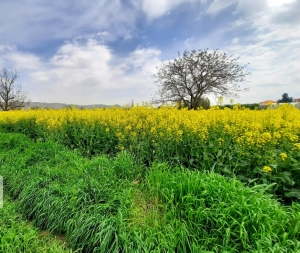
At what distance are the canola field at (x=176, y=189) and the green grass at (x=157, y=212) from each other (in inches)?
0.4

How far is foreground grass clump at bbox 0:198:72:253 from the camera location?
2.00 meters

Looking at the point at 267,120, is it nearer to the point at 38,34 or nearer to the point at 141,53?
the point at 141,53

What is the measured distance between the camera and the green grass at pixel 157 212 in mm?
1737

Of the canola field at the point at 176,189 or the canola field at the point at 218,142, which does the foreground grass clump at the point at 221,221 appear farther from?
the canola field at the point at 218,142

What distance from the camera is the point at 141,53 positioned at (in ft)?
22.4

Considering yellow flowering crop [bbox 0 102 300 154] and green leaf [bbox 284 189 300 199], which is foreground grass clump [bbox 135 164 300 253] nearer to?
green leaf [bbox 284 189 300 199]

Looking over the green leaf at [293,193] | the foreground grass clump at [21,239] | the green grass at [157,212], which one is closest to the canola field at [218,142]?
the green leaf at [293,193]

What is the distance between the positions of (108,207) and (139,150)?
1.66 m

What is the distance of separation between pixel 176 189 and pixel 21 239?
181 centimetres

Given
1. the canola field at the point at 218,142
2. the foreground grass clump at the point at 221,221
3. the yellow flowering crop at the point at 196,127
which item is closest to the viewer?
the foreground grass clump at the point at 221,221

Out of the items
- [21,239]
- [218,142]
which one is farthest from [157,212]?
[21,239]

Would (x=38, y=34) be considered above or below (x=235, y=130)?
above

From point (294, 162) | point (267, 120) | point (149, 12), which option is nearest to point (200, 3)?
point (149, 12)

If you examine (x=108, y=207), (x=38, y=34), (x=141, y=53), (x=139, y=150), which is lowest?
(x=108, y=207)
